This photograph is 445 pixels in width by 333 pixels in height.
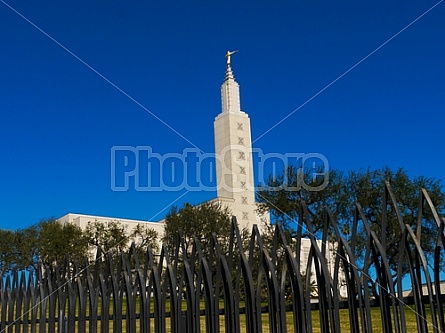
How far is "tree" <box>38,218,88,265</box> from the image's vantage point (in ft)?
135

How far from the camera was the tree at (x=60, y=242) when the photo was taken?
41.2 meters

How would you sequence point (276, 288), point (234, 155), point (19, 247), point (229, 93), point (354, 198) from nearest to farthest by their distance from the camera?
point (276, 288) < point (354, 198) < point (19, 247) < point (234, 155) < point (229, 93)

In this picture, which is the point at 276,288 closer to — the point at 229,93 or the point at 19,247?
the point at 19,247

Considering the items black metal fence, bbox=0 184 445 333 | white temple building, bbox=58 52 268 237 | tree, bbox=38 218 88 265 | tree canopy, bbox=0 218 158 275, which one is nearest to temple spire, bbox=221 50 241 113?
white temple building, bbox=58 52 268 237

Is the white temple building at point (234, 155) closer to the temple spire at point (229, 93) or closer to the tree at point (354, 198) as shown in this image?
the temple spire at point (229, 93)

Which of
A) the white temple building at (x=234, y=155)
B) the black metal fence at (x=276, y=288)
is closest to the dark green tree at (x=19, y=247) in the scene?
the white temple building at (x=234, y=155)

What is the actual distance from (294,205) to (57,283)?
26.5m

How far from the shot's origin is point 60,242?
42000mm

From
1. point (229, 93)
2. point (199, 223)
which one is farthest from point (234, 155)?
point (199, 223)

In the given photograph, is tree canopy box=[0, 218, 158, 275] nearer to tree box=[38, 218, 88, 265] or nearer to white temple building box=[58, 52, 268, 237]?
tree box=[38, 218, 88, 265]

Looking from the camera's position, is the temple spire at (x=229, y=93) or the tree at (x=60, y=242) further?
the temple spire at (x=229, y=93)

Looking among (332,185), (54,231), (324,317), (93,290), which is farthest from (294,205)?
(324,317)

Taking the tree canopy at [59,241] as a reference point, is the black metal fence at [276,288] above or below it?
below

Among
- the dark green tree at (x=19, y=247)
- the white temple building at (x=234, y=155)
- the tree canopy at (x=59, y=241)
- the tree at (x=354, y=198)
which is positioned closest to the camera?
the tree at (x=354, y=198)
